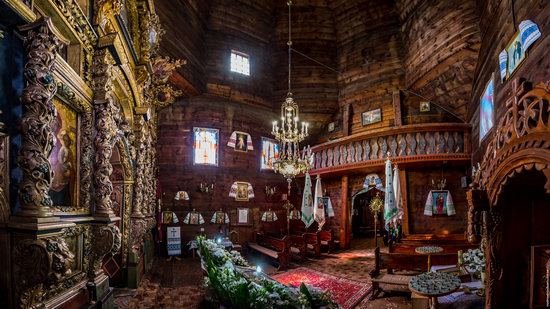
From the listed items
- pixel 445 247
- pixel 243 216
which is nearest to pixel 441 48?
pixel 445 247

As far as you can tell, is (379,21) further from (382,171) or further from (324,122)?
(382,171)

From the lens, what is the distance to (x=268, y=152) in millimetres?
17953

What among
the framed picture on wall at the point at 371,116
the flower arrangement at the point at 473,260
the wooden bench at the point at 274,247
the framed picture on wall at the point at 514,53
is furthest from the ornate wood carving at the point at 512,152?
the framed picture on wall at the point at 371,116

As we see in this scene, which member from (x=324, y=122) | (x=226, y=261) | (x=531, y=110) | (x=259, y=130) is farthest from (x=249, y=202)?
(x=531, y=110)

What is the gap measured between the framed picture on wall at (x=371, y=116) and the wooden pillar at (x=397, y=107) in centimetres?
92

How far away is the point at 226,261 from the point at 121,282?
343 cm

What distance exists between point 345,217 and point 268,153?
18.5 feet

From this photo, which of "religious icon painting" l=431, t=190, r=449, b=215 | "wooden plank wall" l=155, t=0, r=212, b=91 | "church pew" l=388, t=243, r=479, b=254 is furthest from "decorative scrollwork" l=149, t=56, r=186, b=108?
"religious icon painting" l=431, t=190, r=449, b=215

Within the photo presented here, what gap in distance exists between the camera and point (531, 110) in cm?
218

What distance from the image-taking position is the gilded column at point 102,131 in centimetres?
499

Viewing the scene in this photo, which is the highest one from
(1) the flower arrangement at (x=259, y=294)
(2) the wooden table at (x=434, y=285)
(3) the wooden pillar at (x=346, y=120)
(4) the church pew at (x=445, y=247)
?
(3) the wooden pillar at (x=346, y=120)

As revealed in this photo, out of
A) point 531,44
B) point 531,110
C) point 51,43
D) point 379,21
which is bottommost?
point 531,110

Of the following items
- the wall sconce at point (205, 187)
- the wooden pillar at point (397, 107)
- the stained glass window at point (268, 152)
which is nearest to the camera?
the wooden pillar at point (397, 107)

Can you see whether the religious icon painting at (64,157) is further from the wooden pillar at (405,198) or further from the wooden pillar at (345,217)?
the wooden pillar at (345,217)
